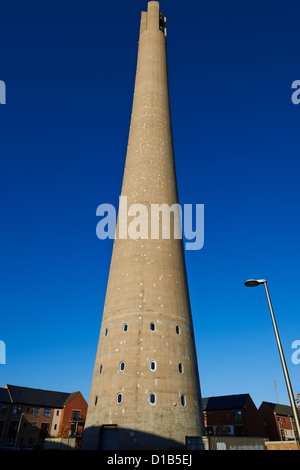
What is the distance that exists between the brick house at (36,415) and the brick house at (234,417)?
1113 inches

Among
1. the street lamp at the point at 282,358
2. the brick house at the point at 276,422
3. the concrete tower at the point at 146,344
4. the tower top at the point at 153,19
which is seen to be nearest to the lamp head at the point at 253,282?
the street lamp at the point at 282,358

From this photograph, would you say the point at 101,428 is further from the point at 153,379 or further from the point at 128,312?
the point at 128,312

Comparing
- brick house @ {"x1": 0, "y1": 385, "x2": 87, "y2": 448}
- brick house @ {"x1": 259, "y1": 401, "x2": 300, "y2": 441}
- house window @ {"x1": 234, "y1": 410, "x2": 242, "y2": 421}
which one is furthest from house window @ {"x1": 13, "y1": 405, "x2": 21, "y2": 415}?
brick house @ {"x1": 259, "y1": 401, "x2": 300, "y2": 441}

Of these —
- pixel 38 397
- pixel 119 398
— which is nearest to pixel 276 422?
pixel 38 397

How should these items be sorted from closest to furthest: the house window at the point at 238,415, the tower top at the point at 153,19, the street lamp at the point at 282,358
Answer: the street lamp at the point at 282,358 < the tower top at the point at 153,19 < the house window at the point at 238,415

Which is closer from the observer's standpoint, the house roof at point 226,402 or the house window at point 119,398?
the house window at point 119,398

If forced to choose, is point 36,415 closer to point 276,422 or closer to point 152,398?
point 276,422

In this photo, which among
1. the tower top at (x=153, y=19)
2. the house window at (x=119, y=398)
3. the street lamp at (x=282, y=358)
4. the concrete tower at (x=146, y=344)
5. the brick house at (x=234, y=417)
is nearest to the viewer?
the street lamp at (x=282, y=358)

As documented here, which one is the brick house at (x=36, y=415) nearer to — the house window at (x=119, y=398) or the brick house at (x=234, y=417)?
the brick house at (x=234, y=417)

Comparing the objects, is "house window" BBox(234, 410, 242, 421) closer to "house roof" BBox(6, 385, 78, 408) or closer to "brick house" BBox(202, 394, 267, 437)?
"brick house" BBox(202, 394, 267, 437)

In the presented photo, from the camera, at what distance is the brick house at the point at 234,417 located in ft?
223

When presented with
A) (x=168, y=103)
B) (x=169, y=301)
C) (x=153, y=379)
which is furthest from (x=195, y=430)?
(x=168, y=103)

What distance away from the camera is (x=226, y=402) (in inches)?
2872

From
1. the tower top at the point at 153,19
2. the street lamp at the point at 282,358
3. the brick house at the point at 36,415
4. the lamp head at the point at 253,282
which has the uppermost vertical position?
the tower top at the point at 153,19
